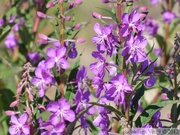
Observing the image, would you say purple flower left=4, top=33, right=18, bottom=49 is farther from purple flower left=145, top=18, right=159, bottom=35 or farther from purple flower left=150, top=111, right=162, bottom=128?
purple flower left=150, top=111, right=162, bottom=128

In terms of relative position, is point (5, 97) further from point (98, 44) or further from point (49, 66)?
point (98, 44)

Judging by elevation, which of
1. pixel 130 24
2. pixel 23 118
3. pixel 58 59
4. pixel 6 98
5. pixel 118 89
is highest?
pixel 130 24

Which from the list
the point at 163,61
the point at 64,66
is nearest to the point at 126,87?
the point at 64,66

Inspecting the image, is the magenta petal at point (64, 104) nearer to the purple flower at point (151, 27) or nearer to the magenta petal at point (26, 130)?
the magenta petal at point (26, 130)

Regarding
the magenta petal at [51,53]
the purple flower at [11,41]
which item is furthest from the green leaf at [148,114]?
the purple flower at [11,41]

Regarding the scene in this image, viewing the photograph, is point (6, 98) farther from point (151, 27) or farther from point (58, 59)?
point (151, 27)

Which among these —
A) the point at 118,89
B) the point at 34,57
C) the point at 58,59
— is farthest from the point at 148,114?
the point at 34,57
